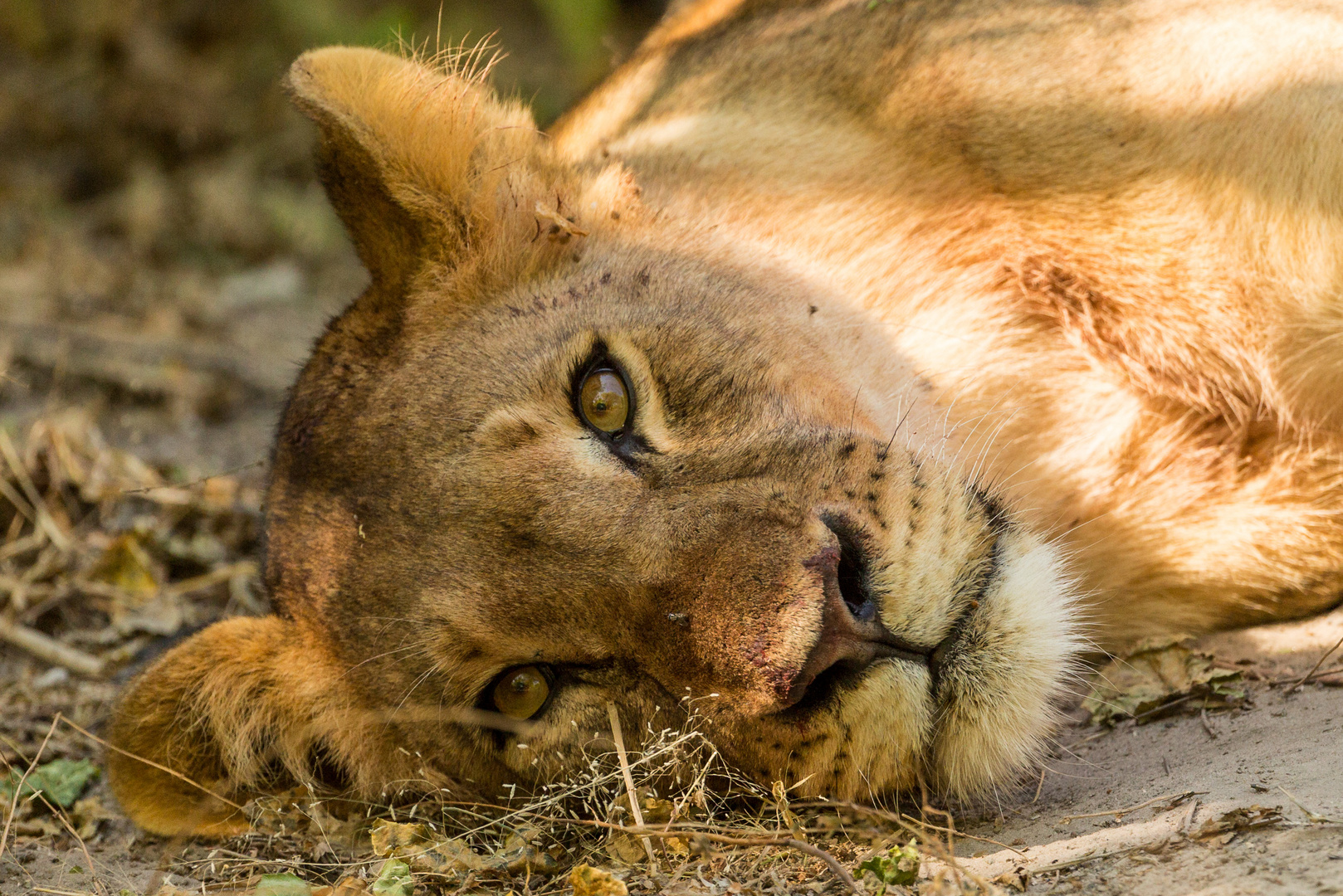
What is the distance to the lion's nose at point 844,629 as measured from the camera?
90.4 inches

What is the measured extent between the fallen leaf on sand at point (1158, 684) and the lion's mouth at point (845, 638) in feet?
2.49

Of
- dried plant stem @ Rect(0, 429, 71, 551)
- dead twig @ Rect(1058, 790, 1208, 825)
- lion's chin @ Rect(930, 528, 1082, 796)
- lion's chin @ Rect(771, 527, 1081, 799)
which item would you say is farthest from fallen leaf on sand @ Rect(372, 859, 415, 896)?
dried plant stem @ Rect(0, 429, 71, 551)

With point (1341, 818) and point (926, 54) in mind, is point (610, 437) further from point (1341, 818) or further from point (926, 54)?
point (1341, 818)

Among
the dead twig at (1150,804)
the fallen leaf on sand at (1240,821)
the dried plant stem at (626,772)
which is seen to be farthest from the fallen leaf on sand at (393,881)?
the fallen leaf on sand at (1240,821)

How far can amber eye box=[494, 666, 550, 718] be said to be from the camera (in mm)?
2861

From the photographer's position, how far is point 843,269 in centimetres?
332

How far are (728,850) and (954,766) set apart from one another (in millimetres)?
513

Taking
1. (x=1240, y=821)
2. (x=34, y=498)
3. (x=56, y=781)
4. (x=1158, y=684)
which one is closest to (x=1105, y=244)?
(x=1158, y=684)

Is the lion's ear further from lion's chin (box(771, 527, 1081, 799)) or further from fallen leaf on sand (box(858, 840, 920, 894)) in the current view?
fallen leaf on sand (box(858, 840, 920, 894))

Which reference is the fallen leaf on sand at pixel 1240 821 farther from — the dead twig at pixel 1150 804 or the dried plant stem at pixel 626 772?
the dried plant stem at pixel 626 772

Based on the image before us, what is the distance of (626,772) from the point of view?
260cm

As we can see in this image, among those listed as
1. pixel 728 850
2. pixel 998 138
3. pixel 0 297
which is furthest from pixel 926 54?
pixel 0 297

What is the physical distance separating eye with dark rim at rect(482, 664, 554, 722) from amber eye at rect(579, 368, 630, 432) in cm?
60

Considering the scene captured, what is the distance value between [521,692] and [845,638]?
3.04 feet
